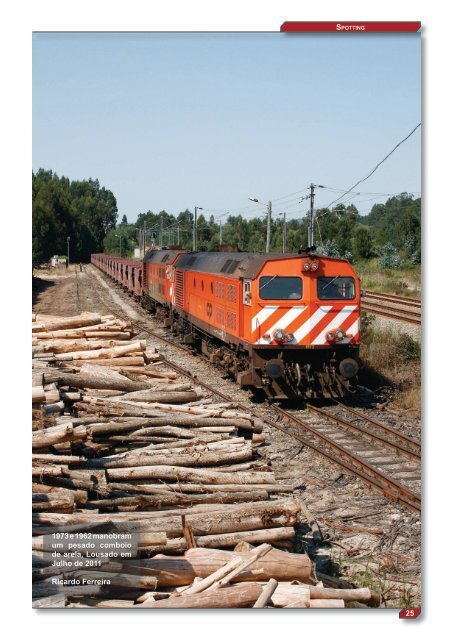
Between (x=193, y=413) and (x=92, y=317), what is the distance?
7361mm

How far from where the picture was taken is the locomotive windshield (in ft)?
49.9

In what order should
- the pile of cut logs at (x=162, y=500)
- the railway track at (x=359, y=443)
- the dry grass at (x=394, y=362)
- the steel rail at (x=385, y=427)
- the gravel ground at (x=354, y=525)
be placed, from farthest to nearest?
the dry grass at (x=394, y=362) → the steel rail at (x=385, y=427) → the railway track at (x=359, y=443) → the gravel ground at (x=354, y=525) → the pile of cut logs at (x=162, y=500)

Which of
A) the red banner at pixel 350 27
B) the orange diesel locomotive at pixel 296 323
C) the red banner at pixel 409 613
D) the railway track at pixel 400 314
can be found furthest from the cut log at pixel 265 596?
the railway track at pixel 400 314

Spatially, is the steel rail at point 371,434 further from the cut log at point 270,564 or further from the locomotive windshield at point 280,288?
the cut log at point 270,564

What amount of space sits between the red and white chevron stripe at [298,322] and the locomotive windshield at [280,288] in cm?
20

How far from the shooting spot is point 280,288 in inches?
601

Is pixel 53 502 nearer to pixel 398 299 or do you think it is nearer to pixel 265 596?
pixel 265 596

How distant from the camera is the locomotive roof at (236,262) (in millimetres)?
15293

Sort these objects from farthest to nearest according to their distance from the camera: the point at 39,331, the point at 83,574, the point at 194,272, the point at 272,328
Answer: the point at 194,272 < the point at 39,331 < the point at 272,328 < the point at 83,574

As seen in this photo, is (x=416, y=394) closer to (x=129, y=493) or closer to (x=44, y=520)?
(x=129, y=493)

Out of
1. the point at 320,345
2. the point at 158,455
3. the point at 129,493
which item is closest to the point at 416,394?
the point at 320,345

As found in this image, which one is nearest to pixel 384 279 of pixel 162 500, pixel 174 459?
pixel 174 459

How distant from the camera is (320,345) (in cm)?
1541

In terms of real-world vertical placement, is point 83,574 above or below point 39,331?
below
